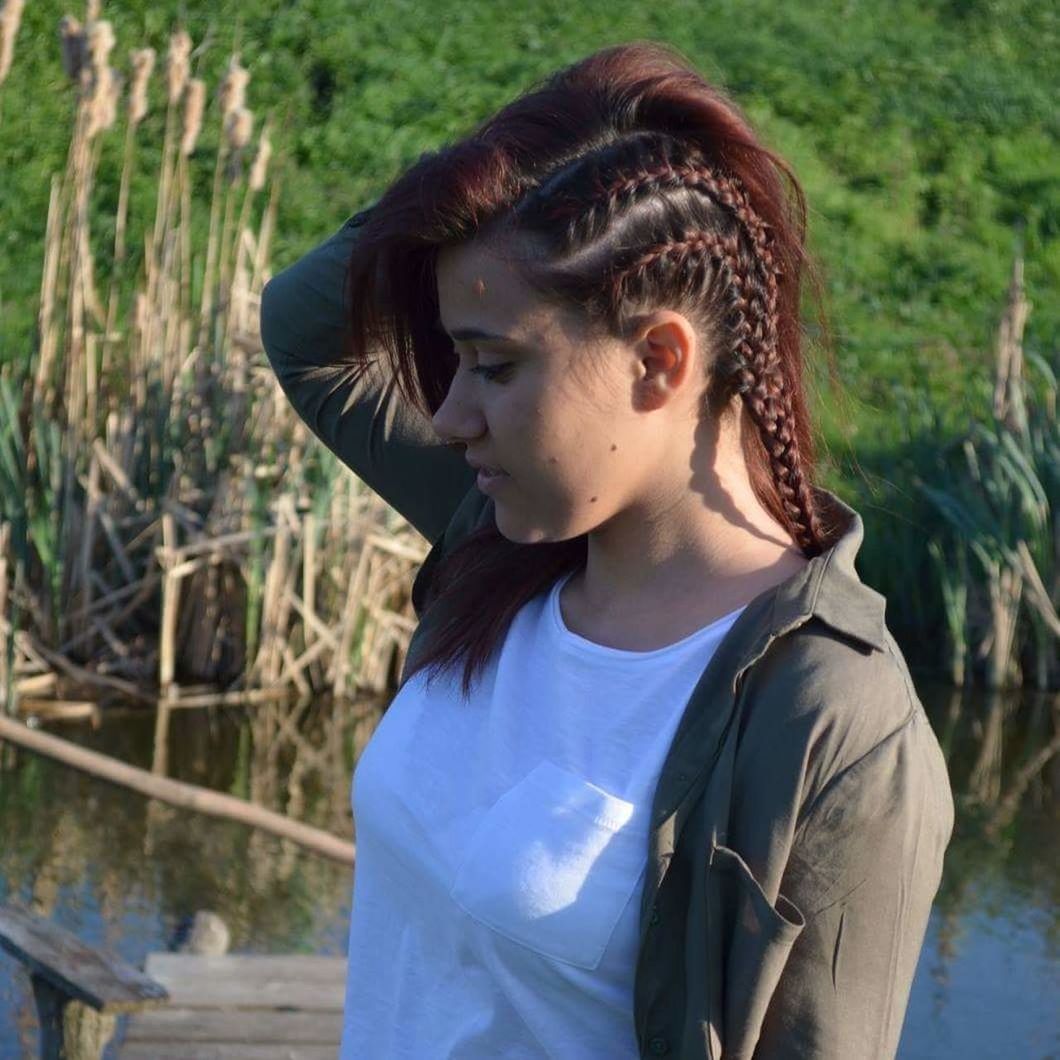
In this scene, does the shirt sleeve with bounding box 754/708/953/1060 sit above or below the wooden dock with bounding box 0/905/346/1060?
above

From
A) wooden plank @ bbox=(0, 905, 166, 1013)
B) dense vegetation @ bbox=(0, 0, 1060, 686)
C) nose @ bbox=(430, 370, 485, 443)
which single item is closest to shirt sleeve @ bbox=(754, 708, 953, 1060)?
nose @ bbox=(430, 370, 485, 443)

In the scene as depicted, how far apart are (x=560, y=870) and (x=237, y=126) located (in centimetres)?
499

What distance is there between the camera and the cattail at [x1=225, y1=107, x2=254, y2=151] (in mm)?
6105

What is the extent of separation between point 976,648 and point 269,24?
6122 millimetres

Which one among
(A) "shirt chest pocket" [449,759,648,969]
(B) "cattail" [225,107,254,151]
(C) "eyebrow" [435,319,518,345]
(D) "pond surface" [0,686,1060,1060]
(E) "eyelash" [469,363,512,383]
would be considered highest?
(B) "cattail" [225,107,254,151]

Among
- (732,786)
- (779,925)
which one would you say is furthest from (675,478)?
(779,925)

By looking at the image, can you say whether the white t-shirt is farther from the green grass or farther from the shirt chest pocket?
the green grass

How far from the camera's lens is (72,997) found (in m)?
3.29

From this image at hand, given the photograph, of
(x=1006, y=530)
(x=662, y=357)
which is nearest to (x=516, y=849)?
(x=662, y=357)

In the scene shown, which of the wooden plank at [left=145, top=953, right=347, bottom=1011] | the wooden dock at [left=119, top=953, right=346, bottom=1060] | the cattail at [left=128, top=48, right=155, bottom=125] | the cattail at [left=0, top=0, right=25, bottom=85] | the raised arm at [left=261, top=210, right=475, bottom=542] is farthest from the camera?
the cattail at [left=128, top=48, right=155, bottom=125]

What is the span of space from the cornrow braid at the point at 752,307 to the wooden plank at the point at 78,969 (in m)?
1.97

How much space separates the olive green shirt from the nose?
0.89ft

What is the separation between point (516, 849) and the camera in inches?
60.1

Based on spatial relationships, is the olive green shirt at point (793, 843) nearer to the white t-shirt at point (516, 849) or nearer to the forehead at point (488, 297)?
the white t-shirt at point (516, 849)
